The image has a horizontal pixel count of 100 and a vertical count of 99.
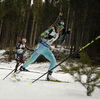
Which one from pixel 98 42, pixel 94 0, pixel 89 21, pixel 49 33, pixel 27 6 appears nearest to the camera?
pixel 49 33

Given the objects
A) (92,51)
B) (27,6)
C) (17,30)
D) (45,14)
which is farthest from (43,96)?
(45,14)

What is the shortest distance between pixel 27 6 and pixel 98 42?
10702 millimetres

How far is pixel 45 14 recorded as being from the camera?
1811cm

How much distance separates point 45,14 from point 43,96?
17.4 metres

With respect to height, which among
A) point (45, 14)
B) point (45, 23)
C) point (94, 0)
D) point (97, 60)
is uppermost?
point (94, 0)

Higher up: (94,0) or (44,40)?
(94,0)

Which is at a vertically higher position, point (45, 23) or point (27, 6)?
point (27, 6)

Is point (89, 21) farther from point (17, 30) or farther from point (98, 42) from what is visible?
point (17, 30)

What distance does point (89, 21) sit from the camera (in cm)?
1505

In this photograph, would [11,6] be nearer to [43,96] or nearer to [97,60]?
[97,60]

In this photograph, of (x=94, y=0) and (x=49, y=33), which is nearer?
(x=49, y=33)

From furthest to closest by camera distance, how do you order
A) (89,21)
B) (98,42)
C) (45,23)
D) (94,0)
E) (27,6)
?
(45,23), (27,6), (89,21), (94,0), (98,42)

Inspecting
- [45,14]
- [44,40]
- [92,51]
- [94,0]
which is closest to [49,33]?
[44,40]

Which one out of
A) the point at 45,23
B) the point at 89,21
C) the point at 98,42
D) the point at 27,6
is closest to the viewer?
the point at 98,42
